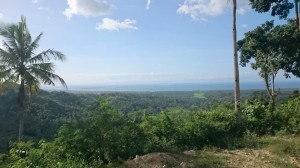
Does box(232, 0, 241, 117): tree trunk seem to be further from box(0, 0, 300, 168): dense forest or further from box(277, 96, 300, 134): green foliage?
box(277, 96, 300, 134): green foliage

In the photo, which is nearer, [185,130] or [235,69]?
[185,130]

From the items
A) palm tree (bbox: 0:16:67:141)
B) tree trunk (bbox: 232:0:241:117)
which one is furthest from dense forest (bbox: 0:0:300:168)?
palm tree (bbox: 0:16:67:141)

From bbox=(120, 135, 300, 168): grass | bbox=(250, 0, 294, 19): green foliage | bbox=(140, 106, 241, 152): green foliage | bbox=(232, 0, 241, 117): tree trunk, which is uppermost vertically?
bbox=(250, 0, 294, 19): green foliage

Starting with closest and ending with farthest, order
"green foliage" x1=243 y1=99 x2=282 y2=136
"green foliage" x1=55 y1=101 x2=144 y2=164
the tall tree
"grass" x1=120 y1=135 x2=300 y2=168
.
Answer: "grass" x1=120 y1=135 x2=300 y2=168
"green foliage" x1=55 y1=101 x2=144 y2=164
"green foliage" x1=243 y1=99 x2=282 y2=136
the tall tree

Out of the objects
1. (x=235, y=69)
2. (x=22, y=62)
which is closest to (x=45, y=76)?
(x=22, y=62)

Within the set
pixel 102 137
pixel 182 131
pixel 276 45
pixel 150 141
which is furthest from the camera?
pixel 276 45

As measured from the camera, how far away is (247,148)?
9938mm

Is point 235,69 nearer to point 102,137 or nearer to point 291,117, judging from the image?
point 291,117

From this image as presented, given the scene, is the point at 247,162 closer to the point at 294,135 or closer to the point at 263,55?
the point at 294,135

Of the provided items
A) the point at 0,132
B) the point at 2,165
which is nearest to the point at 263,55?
the point at 2,165

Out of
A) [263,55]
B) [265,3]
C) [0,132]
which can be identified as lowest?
[0,132]

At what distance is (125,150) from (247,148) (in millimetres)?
3627

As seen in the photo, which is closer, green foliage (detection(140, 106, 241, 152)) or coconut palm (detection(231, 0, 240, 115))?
green foliage (detection(140, 106, 241, 152))

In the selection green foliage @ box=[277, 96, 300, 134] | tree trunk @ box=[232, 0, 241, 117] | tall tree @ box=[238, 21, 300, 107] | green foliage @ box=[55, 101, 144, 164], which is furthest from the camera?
tall tree @ box=[238, 21, 300, 107]
